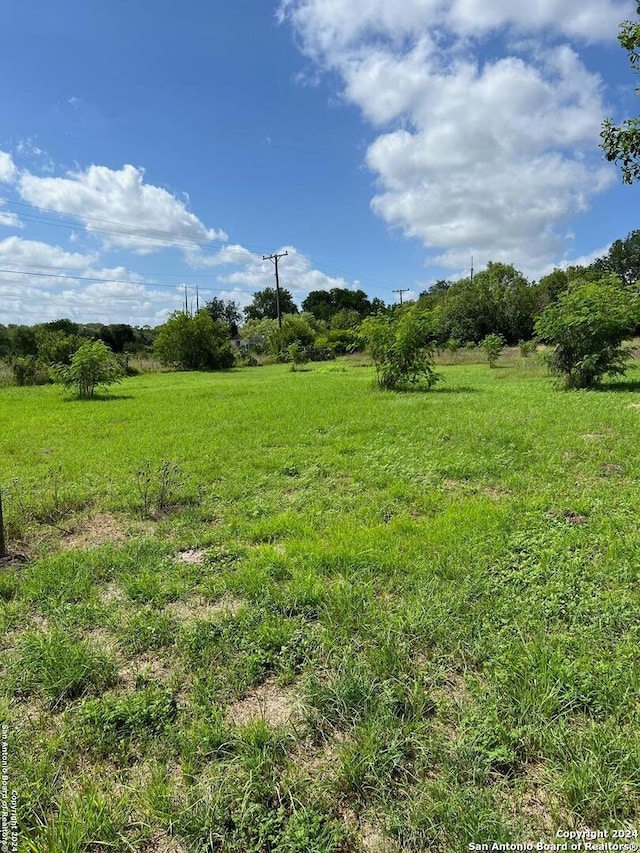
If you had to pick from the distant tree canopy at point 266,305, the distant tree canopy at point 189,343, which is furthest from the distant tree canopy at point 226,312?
the distant tree canopy at point 189,343

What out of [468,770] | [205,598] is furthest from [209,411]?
[468,770]

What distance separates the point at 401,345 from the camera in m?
12.7

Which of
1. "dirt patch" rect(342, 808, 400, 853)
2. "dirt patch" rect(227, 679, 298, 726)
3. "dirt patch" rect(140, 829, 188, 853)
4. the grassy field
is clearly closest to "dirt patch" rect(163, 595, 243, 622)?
the grassy field

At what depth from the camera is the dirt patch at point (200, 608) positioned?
8.83 feet

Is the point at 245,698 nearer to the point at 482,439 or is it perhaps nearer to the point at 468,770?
the point at 468,770

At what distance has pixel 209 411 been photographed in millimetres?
10453

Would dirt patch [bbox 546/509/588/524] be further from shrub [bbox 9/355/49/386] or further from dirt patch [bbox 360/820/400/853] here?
shrub [bbox 9/355/49/386]

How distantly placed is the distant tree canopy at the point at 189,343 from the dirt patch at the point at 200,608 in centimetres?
2982

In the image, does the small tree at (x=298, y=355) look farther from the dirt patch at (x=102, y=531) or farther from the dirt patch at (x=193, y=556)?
the dirt patch at (x=193, y=556)

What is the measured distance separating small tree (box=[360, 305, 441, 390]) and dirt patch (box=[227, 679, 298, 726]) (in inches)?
442

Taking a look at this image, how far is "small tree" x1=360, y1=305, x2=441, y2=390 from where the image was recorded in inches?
496

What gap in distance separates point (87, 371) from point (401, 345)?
937 cm

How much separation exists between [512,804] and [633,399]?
33.9ft

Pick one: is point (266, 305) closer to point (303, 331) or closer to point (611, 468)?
point (303, 331)
